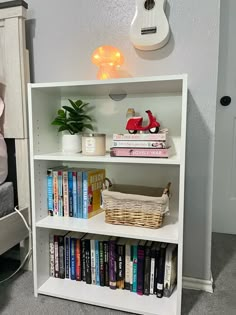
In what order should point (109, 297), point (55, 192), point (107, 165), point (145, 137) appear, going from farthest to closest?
1. point (107, 165)
2. point (55, 192)
3. point (109, 297)
4. point (145, 137)

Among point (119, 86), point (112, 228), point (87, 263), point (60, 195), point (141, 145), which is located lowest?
point (87, 263)

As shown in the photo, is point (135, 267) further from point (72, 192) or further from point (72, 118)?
point (72, 118)

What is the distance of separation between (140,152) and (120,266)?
55cm

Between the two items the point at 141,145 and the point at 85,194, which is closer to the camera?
the point at 141,145

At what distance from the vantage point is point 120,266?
1.17 meters

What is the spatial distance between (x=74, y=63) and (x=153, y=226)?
90cm

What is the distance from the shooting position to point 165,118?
1.23 meters

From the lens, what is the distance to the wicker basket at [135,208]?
1.03 m

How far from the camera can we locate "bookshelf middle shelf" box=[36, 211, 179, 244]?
1.00 metres

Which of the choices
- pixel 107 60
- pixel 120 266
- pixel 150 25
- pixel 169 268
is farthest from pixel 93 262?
pixel 150 25

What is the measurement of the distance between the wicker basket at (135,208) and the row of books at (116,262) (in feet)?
0.44

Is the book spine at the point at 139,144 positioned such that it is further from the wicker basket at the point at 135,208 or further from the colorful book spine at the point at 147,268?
the colorful book spine at the point at 147,268

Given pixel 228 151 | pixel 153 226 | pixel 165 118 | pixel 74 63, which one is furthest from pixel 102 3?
pixel 228 151

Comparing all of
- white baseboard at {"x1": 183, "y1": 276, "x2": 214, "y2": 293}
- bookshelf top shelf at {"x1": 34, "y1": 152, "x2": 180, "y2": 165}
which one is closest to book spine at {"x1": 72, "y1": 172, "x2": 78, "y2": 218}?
bookshelf top shelf at {"x1": 34, "y1": 152, "x2": 180, "y2": 165}
